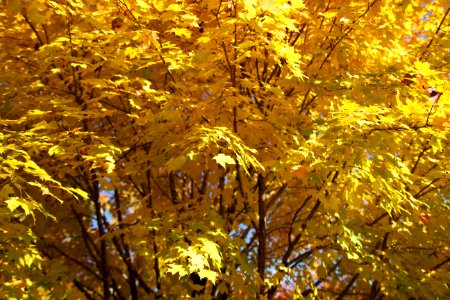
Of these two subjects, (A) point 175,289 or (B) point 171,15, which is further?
(A) point 175,289

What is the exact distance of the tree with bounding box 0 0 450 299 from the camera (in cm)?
313

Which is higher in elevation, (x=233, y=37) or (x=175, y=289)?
(x=233, y=37)

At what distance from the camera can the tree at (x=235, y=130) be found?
313 centimetres

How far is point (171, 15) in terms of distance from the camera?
3.36 metres

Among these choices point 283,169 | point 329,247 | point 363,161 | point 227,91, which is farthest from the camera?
point 329,247

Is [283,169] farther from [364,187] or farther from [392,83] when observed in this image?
[392,83]

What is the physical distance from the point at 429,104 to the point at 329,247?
74.2 inches

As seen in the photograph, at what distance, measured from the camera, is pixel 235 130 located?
3816 millimetres

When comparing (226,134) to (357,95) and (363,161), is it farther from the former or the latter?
(357,95)

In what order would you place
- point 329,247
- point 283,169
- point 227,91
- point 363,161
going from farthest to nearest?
point 329,247, point 227,91, point 283,169, point 363,161

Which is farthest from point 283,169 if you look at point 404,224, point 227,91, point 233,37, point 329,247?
point 404,224

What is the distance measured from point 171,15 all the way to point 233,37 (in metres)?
0.53

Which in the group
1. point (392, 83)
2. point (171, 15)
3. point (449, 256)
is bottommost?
point (449, 256)

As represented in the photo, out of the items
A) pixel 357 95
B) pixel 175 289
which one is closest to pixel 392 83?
pixel 357 95
